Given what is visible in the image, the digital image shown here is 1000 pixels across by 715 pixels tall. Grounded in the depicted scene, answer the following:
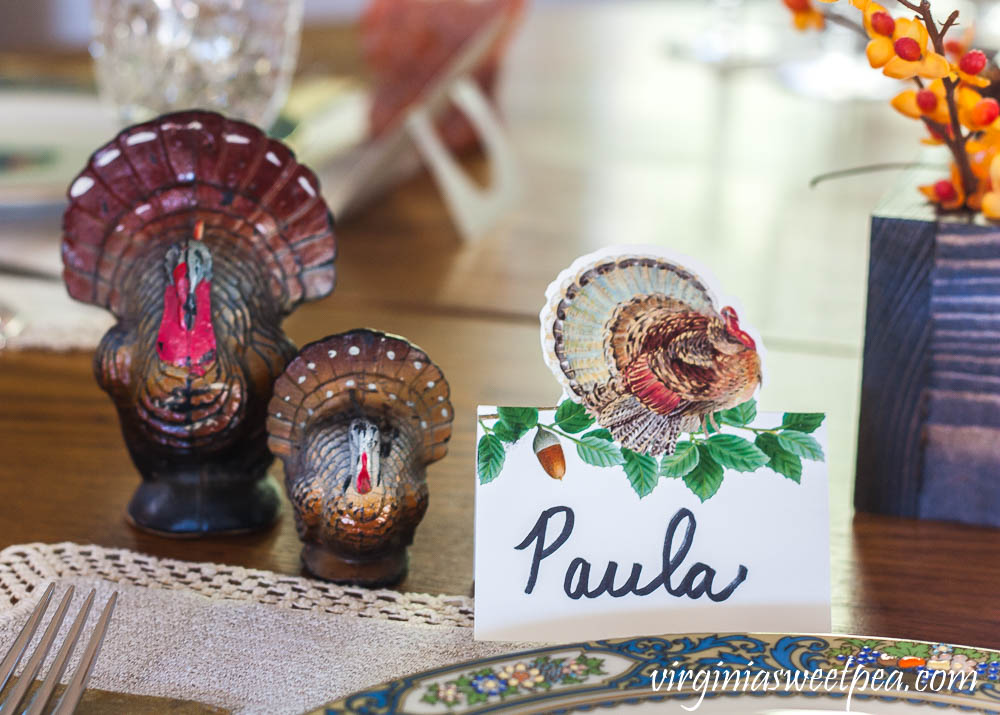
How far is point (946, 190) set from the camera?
0.63 m

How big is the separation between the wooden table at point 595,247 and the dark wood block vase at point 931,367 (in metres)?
0.02

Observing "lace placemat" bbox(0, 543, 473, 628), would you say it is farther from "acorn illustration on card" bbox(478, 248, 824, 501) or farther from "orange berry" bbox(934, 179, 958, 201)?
"orange berry" bbox(934, 179, 958, 201)

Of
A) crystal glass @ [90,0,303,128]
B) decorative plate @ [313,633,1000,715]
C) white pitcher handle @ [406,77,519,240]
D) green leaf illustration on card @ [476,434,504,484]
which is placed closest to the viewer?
decorative plate @ [313,633,1000,715]

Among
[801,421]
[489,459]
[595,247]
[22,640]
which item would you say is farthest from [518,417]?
[595,247]

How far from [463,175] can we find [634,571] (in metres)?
0.74

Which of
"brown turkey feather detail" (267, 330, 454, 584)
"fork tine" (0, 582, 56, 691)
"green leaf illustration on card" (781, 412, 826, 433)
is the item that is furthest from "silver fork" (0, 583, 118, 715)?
"green leaf illustration on card" (781, 412, 826, 433)

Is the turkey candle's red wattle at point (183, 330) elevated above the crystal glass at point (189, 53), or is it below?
below

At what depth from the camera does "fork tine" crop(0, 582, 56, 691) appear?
464 millimetres

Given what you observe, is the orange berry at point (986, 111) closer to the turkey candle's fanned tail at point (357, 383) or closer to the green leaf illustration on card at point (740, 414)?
the green leaf illustration on card at point (740, 414)

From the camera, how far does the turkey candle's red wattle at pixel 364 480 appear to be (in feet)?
1.70

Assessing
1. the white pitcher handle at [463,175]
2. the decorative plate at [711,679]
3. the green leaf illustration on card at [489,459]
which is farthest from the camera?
the white pitcher handle at [463,175]

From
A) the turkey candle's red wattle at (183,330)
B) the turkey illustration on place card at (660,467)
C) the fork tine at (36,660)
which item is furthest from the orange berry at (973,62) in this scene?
the fork tine at (36,660)

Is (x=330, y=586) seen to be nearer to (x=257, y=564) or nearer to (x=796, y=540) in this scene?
(x=257, y=564)

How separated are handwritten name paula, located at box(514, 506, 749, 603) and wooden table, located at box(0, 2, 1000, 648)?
0.25 feet
